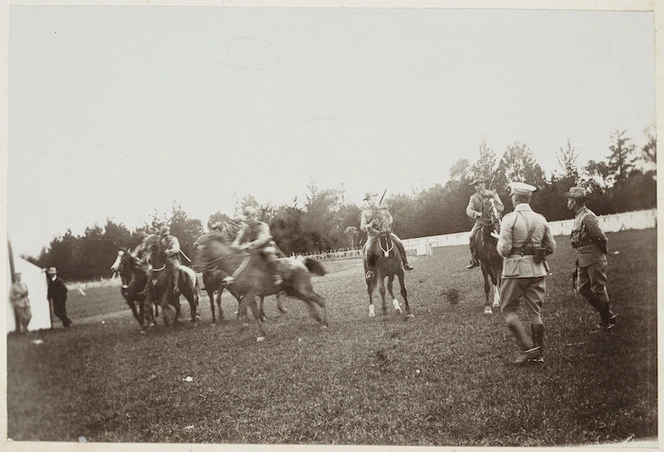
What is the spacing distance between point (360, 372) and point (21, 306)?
2859 mm

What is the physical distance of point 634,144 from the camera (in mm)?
4453

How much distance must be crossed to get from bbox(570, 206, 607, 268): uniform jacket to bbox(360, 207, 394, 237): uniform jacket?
1467mm

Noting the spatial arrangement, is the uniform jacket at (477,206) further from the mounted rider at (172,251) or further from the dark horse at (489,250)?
the mounted rider at (172,251)

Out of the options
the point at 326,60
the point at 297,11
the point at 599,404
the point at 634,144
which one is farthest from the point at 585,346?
the point at 297,11

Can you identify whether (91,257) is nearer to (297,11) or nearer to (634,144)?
(297,11)

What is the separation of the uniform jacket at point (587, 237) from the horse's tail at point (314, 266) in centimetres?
200

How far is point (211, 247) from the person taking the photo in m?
4.58

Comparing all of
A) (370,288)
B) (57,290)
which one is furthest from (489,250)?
(57,290)

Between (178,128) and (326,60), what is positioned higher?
(326,60)

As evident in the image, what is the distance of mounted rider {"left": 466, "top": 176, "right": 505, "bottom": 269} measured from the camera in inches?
175

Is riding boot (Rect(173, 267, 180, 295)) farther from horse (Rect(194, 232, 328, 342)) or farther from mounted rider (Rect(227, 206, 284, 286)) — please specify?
mounted rider (Rect(227, 206, 284, 286))

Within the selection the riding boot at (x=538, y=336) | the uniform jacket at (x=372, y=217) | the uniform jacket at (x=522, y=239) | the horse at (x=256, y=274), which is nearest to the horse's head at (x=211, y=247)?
the horse at (x=256, y=274)

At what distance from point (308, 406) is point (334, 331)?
0.62 metres

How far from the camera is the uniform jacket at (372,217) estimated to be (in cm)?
453
